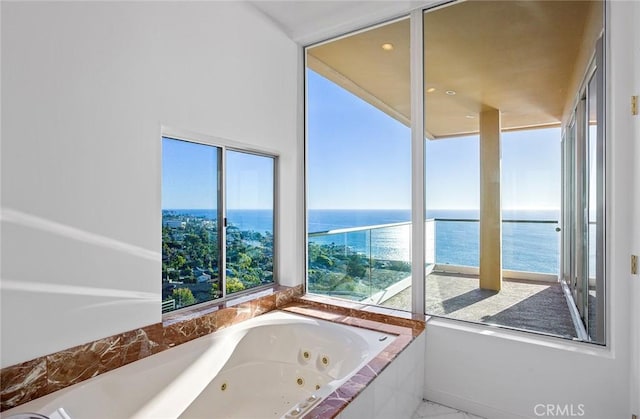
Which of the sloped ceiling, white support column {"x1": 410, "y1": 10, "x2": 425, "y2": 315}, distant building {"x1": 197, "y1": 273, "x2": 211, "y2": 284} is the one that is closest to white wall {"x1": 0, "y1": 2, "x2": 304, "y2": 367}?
distant building {"x1": 197, "y1": 273, "x2": 211, "y2": 284}

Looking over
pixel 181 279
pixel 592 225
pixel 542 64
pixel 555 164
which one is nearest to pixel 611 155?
pixel 555 164

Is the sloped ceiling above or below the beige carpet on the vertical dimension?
above

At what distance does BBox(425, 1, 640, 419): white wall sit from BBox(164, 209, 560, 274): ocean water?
1.15ft

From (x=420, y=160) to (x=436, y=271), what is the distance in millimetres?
862

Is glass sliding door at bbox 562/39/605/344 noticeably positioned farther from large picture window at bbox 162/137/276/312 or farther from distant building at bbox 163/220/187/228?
distant building at bbox 163/220/187/228

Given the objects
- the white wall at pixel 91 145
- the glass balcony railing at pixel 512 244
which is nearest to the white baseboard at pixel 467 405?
the glass balcony railing at pixel 512 244

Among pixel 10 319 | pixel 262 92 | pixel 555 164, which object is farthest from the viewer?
pixel 262 92

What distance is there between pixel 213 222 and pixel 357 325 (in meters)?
1.33

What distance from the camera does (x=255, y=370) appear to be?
2.45 meters

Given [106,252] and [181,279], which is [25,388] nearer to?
[106,252]

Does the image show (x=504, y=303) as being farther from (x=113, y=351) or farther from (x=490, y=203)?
(x=113, y=351)

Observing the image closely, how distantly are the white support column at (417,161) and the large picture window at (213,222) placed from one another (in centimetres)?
129

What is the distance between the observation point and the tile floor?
2334mm

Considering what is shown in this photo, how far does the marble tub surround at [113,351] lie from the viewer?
151 centimetres
